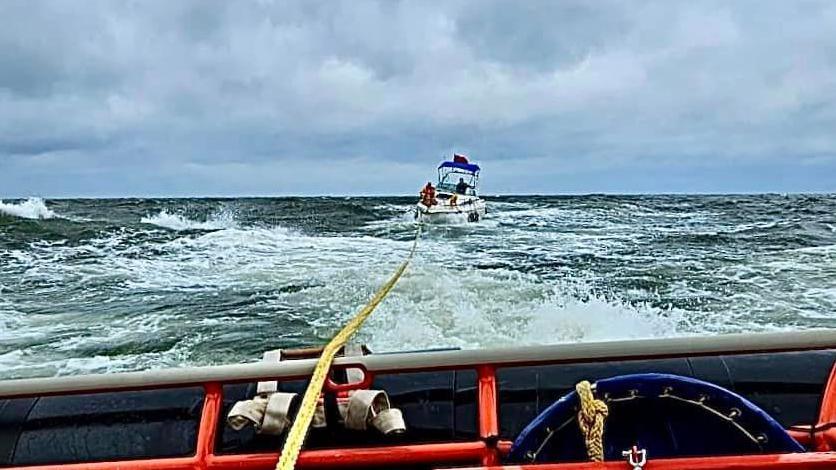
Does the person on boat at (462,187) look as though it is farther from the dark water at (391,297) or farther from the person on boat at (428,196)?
the dark water at (391,297)

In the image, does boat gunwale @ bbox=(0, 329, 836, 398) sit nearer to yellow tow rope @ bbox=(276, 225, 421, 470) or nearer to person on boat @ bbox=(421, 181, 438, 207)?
yellow tow rope @ bbox=(276, 225, 421, 470)

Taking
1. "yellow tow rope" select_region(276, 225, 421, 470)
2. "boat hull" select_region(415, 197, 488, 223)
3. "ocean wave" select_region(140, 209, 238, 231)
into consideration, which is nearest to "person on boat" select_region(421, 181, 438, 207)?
"boat hull" select_region(415, 197, 488, 223)

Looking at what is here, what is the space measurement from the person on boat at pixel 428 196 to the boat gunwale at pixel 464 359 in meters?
21.5

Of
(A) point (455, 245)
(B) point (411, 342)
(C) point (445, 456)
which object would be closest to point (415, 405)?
(C) point (445, 456)

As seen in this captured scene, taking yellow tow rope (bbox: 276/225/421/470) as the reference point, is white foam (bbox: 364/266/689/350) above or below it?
below

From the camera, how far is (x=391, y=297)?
24.9ft

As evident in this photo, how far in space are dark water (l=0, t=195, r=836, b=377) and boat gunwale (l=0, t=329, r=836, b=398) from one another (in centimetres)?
360

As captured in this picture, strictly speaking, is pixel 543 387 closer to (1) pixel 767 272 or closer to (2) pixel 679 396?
(2) pixel 679 396

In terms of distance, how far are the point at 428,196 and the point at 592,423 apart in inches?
876

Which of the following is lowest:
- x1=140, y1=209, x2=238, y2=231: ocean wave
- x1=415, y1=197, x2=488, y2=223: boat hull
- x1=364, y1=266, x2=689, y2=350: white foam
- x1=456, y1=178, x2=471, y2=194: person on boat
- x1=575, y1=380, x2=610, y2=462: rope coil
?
x1=364, y1=266, x2=689, y2=350: white foam

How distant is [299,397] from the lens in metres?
1.97

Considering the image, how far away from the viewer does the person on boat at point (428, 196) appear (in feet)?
76.6

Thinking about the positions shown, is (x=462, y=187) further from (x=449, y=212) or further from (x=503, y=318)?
(x=503, y=318)

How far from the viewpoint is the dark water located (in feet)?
19.4
